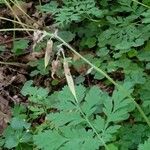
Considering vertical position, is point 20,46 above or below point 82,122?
below

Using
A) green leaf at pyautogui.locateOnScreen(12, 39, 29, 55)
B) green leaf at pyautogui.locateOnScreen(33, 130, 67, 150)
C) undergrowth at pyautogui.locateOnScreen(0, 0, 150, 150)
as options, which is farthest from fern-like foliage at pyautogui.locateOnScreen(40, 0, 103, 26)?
green leaf at pyautogui.locateOnScreen(33, 130, 67, 150)

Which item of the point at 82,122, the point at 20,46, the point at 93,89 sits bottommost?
the point at 20,46

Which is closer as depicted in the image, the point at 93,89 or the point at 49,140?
the point at 49,140

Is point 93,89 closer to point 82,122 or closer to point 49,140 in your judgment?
point 82,122

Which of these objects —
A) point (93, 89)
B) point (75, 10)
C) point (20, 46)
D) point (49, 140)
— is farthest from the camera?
point (20, 46)

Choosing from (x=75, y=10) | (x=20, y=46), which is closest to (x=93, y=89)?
(x=75, y=10)

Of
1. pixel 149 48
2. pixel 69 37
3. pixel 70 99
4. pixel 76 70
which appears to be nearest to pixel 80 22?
pixel 69 37

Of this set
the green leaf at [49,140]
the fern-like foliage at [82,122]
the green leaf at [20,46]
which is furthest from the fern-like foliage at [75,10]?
the green leaf at [49,140]

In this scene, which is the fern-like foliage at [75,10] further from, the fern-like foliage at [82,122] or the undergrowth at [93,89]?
the fern-like foliage at [82,122]
